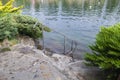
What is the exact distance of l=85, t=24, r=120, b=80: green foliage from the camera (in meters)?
8.07

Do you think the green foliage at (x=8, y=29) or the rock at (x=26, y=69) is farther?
the green foliage at (x=8, y=29)

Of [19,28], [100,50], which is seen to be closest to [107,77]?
[100,50]

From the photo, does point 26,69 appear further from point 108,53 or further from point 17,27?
point 17,27

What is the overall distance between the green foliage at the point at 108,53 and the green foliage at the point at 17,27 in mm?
5871

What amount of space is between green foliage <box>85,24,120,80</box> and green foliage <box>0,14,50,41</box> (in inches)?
231

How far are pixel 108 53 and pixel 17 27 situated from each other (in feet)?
24.9

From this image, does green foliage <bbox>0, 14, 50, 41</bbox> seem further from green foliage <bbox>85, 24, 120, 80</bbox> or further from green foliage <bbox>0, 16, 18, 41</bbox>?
green foliage <bbox>85, 24, 120, 80</bbox>

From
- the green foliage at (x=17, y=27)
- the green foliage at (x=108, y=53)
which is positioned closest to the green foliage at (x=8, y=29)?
the green foliage at (x=17, y=27)

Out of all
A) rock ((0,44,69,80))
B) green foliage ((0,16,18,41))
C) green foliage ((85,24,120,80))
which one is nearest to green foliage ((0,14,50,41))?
green foliage ((0,16,18,41))

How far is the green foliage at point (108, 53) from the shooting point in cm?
807

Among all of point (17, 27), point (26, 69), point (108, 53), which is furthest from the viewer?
point (17, 27)

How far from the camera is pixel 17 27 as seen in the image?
46.7 feet

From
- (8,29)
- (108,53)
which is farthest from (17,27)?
(108,53)

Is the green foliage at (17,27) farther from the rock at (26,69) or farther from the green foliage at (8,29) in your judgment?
the rock at (26,69)
